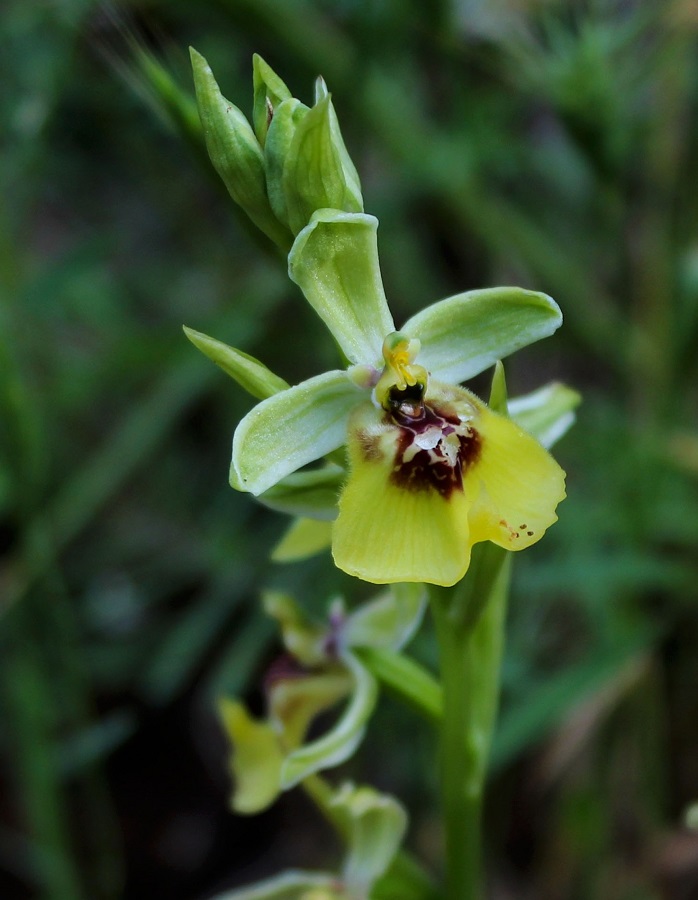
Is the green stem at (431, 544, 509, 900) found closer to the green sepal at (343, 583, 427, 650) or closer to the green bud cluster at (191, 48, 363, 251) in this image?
the green sepal at (343, 583, 427, 650)

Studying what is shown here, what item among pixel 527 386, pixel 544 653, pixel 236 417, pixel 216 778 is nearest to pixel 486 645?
pixel 544 653

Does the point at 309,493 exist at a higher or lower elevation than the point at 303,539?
higher

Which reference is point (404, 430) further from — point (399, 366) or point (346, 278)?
point (346, 278)

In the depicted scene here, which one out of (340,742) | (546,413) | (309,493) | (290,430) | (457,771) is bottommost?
(457,771)

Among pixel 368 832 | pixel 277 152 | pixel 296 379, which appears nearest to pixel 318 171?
pixel 277 152

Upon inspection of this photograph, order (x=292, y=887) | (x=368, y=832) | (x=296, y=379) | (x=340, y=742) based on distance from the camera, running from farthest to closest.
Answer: (x=296, y=379), (x=292, y=887), (x=368, y=832), (x=340, y=742)

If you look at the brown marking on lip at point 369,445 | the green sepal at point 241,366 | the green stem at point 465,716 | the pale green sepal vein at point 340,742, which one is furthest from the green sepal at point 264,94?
the pale green sepal vein at point 340,742

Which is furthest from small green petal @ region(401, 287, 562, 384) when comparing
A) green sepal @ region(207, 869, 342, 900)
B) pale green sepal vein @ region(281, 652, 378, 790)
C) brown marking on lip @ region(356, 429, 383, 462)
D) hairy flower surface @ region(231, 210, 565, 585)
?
green sepal @ region(207, 869, 342, 900)
